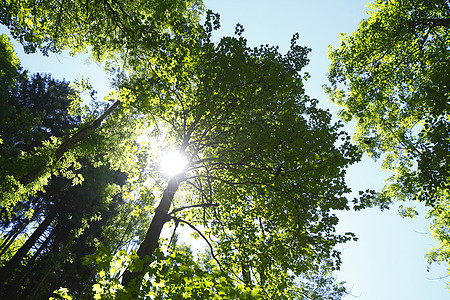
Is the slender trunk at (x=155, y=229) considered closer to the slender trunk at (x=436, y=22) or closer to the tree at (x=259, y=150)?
the tree at (x=259, y=150)

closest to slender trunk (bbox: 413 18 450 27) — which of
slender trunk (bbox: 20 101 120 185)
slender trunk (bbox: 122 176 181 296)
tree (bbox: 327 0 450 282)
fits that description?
tree (bbox: 327 0 450 282)

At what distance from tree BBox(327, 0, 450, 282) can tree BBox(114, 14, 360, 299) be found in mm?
5107

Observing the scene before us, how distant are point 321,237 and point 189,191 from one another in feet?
21.6

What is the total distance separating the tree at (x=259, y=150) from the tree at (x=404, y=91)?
201 inches

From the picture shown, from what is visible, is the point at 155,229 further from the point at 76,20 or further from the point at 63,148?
the point at 76,20

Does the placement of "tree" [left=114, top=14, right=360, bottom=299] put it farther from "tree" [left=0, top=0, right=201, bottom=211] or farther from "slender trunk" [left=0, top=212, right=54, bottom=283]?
"slender trunk" [left=0, top=212, right=54, bottom=283]

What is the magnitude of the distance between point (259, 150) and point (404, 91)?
9.69 metres

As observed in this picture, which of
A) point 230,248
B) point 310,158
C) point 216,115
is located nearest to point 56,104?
point 216,115

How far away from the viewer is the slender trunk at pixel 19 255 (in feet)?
46.2

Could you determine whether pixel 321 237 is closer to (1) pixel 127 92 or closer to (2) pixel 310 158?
(2) pixel 310 158

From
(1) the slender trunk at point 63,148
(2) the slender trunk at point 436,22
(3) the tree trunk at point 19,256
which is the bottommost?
(3) the tree trunk at point 19,256

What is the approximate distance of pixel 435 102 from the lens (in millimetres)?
8453

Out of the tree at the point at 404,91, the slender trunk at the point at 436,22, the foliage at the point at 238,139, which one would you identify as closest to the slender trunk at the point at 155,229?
the foliage at the point at 238,139

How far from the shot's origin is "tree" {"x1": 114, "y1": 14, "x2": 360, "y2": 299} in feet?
21.5
